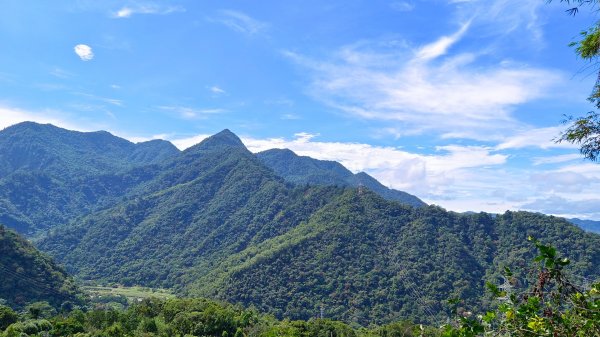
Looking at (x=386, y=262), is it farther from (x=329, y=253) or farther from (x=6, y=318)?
(x=6, y=318)

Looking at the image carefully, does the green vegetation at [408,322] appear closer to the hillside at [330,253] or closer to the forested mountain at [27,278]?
the forested mountain at [27,278]

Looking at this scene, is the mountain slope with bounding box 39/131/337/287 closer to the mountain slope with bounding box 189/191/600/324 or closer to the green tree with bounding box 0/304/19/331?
the mountain slope with bounding box 189/191/600/324

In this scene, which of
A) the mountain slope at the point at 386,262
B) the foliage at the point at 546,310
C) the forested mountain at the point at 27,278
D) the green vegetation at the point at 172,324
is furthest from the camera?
the mountain slope at the point at 386,262

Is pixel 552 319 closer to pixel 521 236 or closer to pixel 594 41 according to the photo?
pixel 594 41

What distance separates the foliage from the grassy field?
107408 mm

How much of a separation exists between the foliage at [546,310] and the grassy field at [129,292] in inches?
4229

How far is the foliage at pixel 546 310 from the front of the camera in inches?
140

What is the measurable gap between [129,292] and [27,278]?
49.4 m

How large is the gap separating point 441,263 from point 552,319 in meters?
104

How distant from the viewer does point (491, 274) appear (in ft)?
315

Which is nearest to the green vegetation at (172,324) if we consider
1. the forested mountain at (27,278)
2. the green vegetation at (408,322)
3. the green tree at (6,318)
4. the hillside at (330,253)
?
the green vegetation at (408,322)

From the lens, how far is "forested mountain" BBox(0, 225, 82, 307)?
6128cm

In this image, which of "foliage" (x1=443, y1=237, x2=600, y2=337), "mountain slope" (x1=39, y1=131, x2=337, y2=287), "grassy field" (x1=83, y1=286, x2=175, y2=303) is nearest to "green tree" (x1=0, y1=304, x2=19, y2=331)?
"foliage" (x1=443, y1=237, x2=600, y2=337)

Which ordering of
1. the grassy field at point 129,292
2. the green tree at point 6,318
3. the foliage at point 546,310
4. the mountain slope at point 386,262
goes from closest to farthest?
the foliage at point 546,310
the green tree at point 6,318
the mountain slope at point 386,262
the grassy field at point 129,292
